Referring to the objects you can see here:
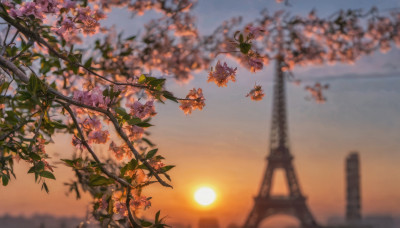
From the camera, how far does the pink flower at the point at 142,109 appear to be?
4.00m

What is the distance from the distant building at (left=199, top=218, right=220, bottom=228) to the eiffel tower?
34.6 meters

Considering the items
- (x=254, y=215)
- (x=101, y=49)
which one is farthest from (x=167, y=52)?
(x=254, y=215)

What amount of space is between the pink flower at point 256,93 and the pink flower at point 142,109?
2.59 ft

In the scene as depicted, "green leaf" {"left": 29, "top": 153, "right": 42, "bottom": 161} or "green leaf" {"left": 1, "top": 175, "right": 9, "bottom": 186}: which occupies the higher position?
"green leaf" {"left": 29, "top": 153, "right": 42, "bottom": 161}

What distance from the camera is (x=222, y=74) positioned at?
3947mm

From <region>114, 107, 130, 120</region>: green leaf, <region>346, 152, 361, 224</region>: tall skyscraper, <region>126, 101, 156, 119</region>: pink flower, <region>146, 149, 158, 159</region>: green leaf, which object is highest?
<region>346, 152, 361, 224</region>: tall skyscraper

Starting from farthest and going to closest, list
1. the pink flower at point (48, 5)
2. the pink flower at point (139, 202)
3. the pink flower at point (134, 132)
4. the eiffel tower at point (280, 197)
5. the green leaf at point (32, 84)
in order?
Answer: 1. the eiffel tower at point (280, 197)
2. the pink flower at point (48, 5)
3. the pink flower at point (134, 132)
4. the pink flower at point (139, 202)
5. the green leaf at point (32, 84)

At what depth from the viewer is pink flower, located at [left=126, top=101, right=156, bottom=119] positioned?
13.1ft

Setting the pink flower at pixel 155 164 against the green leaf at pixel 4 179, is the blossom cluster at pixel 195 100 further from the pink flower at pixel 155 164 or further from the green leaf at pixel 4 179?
the green leaf at pixel 4 179

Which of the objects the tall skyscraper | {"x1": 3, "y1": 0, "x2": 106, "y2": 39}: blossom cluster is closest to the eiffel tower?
the tall skyscraper

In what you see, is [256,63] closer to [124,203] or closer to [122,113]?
[122,113]

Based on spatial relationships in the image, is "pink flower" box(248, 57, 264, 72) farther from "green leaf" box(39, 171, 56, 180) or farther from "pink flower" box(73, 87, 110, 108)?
"green leaf" box(39, 171, 56, 180)

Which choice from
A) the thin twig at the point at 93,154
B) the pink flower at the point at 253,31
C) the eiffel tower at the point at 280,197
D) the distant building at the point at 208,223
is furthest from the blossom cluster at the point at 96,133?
the distant building at the point at 208,223

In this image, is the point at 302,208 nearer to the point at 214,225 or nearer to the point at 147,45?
the point at 147,45
